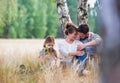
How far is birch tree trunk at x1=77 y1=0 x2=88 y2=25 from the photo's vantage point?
2.65 metres

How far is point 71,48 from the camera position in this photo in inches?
105

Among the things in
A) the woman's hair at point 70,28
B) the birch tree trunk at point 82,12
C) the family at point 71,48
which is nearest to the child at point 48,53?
the family at point 71,48

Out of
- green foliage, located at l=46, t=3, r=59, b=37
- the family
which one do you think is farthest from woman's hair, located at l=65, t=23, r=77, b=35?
green foliage, located at l=46, t=3, r=59, b=37

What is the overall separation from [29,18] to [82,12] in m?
0.45

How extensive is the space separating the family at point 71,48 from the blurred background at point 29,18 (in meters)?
0.08

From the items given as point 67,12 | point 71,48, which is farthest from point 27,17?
point 71,48

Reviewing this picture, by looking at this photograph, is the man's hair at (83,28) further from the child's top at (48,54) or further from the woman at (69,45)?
the child's top at (48,54)

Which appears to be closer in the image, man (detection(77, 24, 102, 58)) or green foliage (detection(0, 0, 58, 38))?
man (detection(77, 24, 102, 58))

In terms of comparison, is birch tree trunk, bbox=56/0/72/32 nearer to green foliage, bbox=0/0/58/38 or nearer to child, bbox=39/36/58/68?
green foliage, bbox=0/0/58/38

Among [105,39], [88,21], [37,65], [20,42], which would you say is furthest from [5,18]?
[105,39]

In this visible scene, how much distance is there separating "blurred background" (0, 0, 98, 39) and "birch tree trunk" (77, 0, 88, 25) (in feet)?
0.14

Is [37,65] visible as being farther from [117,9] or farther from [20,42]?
[117,9]

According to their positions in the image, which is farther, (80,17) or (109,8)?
(80,17)

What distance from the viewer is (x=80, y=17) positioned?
8.75 feet
